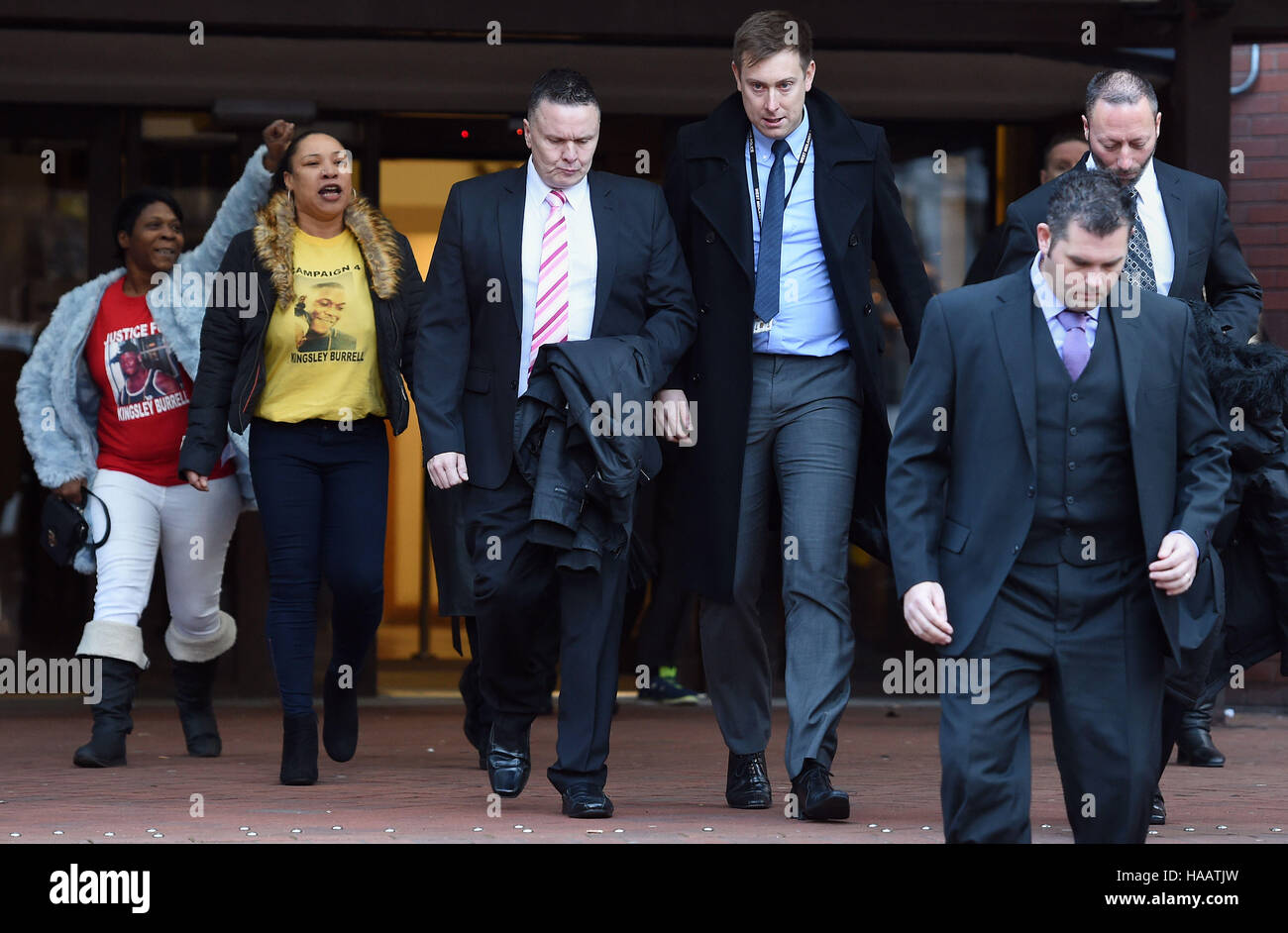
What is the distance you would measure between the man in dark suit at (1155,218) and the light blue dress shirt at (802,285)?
0.50 m

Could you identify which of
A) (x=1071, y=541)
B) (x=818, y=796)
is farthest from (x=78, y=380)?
(x=1071, y=541)

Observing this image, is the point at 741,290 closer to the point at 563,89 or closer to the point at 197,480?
the point at 563,89

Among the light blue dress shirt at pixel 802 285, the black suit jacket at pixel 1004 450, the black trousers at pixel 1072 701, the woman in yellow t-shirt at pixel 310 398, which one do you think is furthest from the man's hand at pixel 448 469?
the black trousers at pixel 1072 701

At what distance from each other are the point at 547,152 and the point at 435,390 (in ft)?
2.38

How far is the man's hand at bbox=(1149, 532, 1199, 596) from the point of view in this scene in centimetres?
425

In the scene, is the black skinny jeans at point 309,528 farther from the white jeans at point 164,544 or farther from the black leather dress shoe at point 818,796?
the black leather dress shoe at point 818,796

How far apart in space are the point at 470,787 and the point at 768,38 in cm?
245

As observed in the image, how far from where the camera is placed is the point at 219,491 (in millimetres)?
7137

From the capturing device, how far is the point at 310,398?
638 centimetres

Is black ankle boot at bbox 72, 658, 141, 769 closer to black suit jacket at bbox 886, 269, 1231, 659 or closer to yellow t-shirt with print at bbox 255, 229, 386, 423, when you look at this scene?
yellow t-shirt with print at bbox 255, 229, 386, 423

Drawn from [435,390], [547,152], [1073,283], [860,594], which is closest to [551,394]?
[435,390]

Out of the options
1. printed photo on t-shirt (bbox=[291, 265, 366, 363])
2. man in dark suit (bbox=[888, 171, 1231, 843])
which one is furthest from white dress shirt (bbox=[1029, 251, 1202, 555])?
printed photo on t-shirt (bbox=[291, 265, 366, 363])

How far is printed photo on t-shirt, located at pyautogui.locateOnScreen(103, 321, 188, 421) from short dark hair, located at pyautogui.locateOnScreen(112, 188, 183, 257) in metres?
0.40
